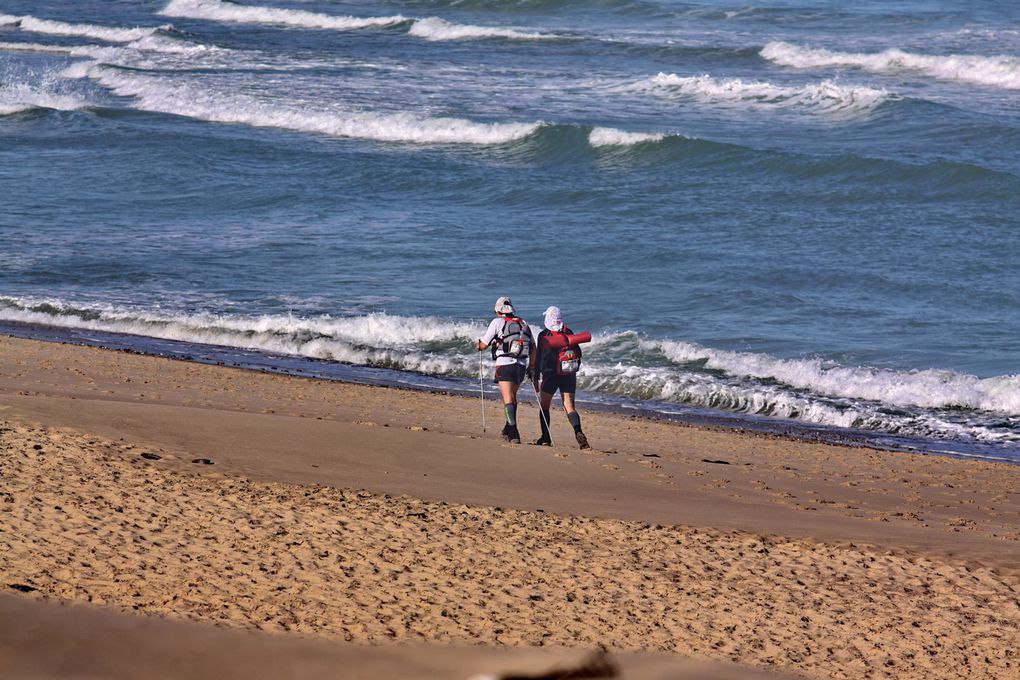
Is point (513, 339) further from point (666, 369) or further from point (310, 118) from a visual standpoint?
point (310, 118)

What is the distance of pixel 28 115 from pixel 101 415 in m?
25.6

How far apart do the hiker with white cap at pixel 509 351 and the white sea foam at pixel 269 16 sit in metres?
41.2

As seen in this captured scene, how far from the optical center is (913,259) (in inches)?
785

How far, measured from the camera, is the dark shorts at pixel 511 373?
37.8 feet

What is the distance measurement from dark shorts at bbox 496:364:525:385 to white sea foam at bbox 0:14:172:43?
4175 cm

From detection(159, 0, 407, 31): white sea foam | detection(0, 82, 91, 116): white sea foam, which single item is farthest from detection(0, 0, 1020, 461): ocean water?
detection(159, 0, 407, 31): white sea foam

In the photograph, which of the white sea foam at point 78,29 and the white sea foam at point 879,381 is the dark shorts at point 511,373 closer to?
the white sea foam at point 879,381

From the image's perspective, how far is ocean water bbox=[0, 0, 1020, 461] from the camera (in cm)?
1598

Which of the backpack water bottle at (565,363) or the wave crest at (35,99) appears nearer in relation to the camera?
the backpack water bottle at (565,363)

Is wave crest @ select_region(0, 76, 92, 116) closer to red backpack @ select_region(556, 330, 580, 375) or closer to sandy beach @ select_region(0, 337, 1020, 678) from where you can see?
sandy beach @ select_region(0, 337, 1020, 678)

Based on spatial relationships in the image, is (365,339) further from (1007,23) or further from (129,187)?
(1007,23)

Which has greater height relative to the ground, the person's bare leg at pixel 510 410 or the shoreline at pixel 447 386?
the person's bare leg at pixel 510 410

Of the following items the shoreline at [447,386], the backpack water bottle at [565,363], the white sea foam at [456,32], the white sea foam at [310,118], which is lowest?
the shoreline at [447,386]

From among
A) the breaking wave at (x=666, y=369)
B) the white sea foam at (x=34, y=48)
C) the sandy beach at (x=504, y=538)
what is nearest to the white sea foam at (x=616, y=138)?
the breaking wave at (x=666, y=369)
